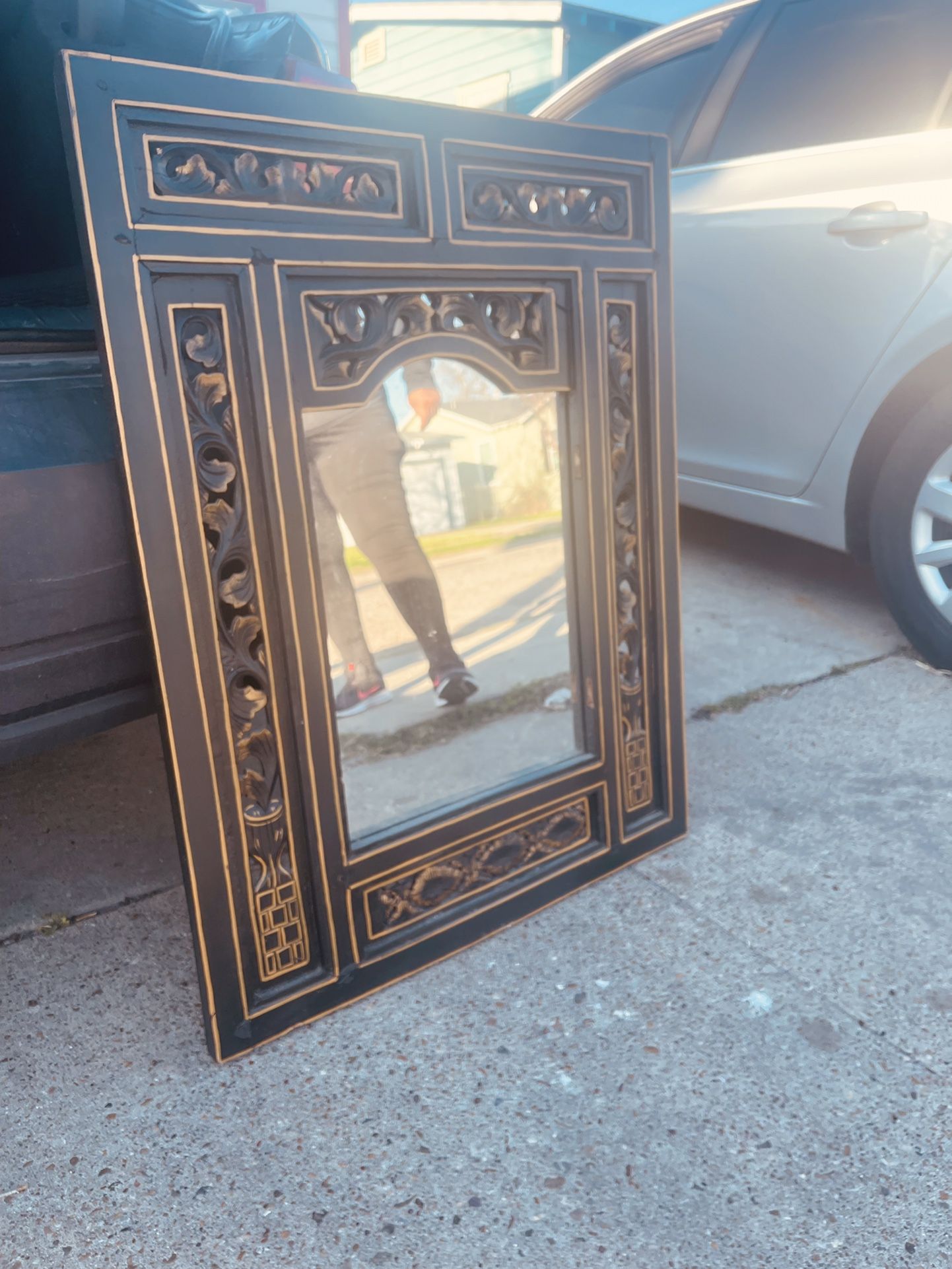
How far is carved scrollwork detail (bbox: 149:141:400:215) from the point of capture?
1.20 metres

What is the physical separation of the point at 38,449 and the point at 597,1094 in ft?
3.86

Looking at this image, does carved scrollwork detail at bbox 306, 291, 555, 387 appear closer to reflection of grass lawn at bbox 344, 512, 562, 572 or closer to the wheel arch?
reflection of grass lawn at bbox 344, 512, 562, 572

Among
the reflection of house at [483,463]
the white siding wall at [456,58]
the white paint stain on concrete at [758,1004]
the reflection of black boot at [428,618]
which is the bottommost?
the white paint stain on concrete at [758,1004]

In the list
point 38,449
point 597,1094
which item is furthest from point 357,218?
point 597,1094

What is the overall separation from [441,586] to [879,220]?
5.57 ft

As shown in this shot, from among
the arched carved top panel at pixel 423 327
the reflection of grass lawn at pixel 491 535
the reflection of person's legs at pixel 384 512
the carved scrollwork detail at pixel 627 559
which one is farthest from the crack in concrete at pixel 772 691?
the arched carved top panel at pixel 423 327

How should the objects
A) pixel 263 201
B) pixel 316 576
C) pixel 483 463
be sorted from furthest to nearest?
pixel 483 463 < pixel 316 576 < pixel 263 201

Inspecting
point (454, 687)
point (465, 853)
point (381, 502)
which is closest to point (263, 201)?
point (381, 502)

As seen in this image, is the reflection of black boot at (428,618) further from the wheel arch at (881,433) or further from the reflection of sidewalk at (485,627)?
the wheel arch at (881,433)

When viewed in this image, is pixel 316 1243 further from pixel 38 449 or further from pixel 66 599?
pixel 38 449

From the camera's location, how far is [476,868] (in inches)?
66.2

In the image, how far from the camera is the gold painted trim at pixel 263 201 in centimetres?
118

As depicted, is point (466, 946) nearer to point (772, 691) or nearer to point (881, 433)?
point (772, 691)

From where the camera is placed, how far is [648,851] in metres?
1.92
